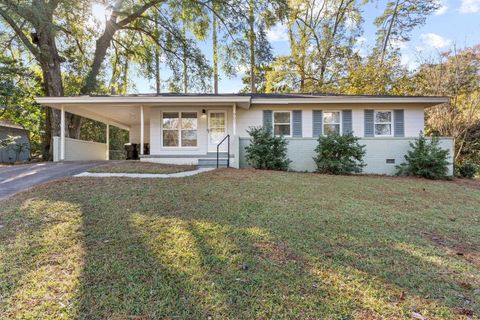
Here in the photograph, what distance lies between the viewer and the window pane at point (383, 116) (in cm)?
1130

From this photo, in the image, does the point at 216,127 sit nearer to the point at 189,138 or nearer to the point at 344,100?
the point at 189,138

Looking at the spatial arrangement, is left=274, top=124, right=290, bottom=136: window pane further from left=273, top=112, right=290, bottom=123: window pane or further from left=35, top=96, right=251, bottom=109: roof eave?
left=35, top=96, right=251, bottom=109: roof eave

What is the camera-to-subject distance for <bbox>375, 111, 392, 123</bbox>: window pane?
1130cm

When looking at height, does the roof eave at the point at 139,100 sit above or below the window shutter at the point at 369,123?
above

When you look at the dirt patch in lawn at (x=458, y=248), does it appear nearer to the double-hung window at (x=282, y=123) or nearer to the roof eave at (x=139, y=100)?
the roof eave at (x=139, y=100)

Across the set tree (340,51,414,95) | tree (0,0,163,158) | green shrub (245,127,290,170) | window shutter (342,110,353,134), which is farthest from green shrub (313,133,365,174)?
tree (0,0,163,158)

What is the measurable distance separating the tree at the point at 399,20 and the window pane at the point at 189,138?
1624 centimetres

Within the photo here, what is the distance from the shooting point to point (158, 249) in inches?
122

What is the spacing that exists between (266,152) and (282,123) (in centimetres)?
251

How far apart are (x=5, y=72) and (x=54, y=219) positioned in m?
13.5

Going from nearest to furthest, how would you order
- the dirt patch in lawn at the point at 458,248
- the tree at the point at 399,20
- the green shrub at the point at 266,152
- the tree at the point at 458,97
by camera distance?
the dirt patch in lawn at the point at 458,248 → the green shrub at the point at 266,152 → the tree at the point at 458,97 → the tree at the point at 399,20

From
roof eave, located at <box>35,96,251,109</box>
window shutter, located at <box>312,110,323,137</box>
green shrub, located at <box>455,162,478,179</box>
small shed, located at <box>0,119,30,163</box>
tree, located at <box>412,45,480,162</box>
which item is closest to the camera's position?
roof eave, located at <box>35,96,251,109</box>

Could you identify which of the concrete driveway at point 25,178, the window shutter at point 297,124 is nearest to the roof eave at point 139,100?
the window shutter at point 297,124

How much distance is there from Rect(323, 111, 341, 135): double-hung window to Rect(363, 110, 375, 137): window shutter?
1.09 m
